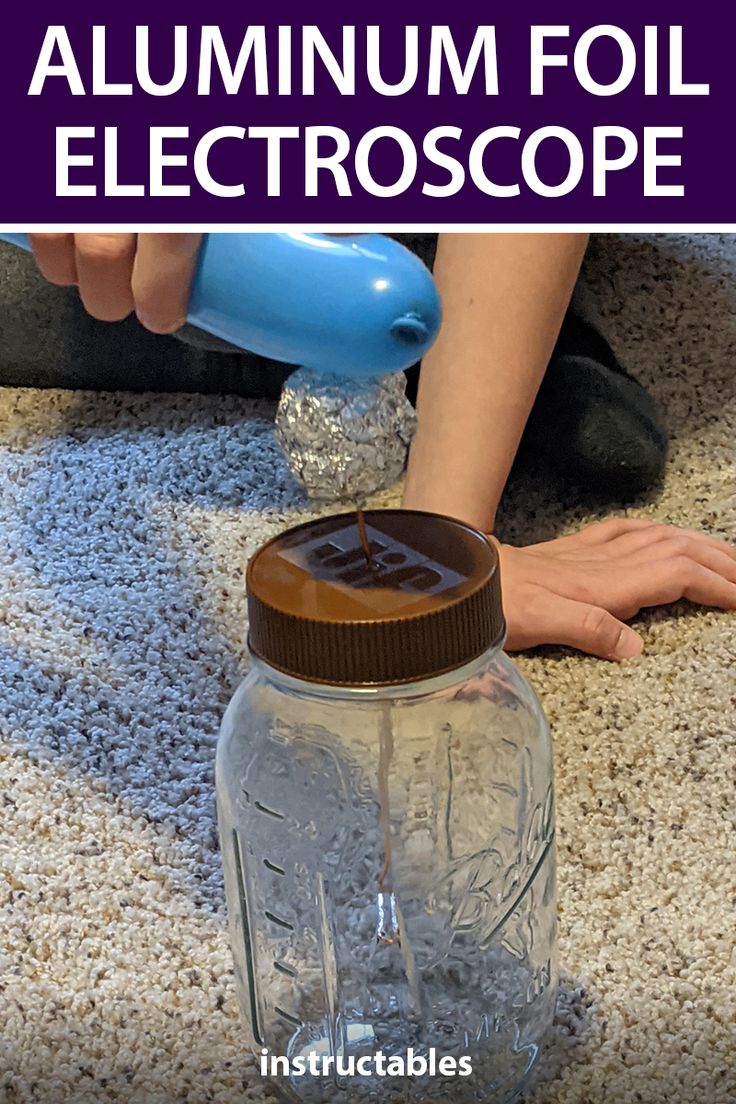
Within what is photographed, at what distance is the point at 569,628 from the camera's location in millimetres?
940

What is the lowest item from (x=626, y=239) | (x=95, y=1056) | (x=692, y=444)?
(x=95, y=1056)

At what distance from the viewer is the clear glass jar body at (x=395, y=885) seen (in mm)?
639

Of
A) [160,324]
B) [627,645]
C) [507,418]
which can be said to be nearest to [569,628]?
[627,645]

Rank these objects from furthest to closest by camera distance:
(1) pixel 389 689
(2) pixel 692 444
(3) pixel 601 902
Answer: (2) pixel 692 444
(3) pixel 601 902
(1) pixel 389 689

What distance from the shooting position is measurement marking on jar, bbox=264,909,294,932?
0.67 m

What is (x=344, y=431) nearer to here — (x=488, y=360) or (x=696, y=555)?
(x=488, y=360)

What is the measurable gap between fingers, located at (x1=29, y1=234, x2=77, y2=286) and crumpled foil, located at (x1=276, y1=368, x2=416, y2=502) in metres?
0.14

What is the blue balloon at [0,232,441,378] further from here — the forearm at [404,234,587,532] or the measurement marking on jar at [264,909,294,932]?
the forearm at [404,234,587,532]

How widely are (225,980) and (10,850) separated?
0.17m

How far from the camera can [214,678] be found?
0.94m

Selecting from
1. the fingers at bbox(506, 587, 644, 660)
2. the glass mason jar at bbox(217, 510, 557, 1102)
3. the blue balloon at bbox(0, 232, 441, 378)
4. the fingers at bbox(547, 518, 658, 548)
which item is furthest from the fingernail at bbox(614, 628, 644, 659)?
the blue balloon at bbox(0, 232, 441, 378)

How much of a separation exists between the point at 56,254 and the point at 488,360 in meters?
0.46

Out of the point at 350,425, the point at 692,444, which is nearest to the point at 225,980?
the point at 350,425

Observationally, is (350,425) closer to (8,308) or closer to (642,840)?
(642,840)
